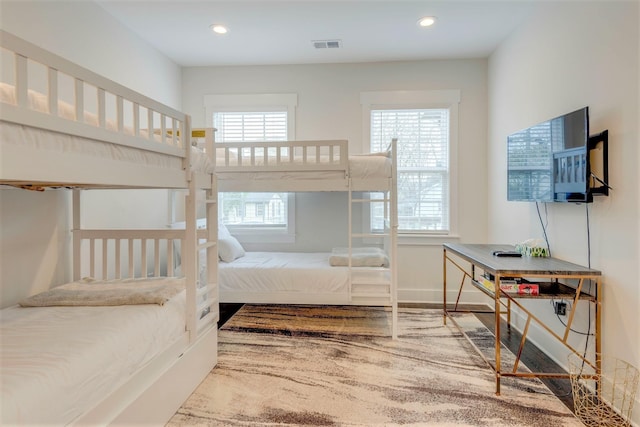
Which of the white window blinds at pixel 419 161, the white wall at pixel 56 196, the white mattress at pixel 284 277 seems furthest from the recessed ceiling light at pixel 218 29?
the white mattress at pixel 284 277

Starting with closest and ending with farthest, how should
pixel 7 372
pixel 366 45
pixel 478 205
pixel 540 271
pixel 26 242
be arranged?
1. pixel 7 372
2. pixel 540 271
3. pixel 26 242
4. pixel 366 45
5. pixel 478 205

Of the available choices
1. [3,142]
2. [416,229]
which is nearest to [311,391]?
[3,142]

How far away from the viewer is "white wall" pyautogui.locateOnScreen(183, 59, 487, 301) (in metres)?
3.75

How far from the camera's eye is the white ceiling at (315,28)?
274 centimetres

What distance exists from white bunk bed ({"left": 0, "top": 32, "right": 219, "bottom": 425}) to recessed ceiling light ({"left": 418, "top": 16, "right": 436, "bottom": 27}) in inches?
81.8

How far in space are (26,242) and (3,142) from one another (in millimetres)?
1600

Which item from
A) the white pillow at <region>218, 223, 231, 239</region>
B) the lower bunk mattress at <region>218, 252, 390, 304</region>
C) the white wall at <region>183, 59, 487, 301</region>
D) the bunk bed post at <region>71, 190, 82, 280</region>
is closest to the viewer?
the bunk bed post at <region>71, 190, 82, 280</region>

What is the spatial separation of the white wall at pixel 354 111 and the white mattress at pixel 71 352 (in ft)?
7.49

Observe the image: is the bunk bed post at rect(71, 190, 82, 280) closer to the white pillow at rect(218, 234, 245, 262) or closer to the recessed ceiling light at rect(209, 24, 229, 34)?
the white pillow at rect(218, 234, 245, 262)

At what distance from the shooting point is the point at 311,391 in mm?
2037

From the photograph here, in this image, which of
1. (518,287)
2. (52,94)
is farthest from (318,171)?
(52,94)

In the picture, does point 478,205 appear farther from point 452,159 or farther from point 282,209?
point 282,209

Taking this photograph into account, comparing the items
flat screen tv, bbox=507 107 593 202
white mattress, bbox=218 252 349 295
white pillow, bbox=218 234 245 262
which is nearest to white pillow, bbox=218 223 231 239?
white pillow, bbox=218 234 245 262

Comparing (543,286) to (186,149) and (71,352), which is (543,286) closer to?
(186,149)
